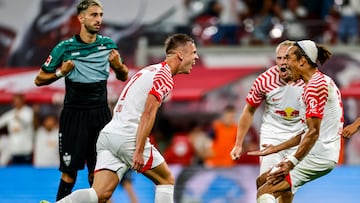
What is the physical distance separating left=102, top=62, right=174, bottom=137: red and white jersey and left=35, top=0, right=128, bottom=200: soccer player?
0.82m

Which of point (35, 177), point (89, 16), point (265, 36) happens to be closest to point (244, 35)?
point (265, 36)

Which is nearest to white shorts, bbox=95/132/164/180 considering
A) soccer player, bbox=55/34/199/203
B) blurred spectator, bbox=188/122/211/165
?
soccer player, bbox=55/34/199/203

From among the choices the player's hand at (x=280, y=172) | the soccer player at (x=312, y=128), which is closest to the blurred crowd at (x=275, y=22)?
the soccer player at (x=312, y=128)

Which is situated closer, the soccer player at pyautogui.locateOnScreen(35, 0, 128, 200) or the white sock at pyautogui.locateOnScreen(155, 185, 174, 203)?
the white sock at pyautogui.locateOnScreen(155, 185, 174, 203)

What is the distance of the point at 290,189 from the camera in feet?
30.0

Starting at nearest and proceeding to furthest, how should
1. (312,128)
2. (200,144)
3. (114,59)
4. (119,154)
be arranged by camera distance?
(312,128), (119,154), (114,59), (200,144)

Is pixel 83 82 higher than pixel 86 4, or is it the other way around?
pixel 86 4

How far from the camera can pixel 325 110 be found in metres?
8.88

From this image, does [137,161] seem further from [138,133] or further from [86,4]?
[86,4]

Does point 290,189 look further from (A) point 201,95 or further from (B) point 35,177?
(A) point 201,95

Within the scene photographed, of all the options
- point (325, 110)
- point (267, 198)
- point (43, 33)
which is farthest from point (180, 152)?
point (325, 110)

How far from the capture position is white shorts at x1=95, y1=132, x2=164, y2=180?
8.93m

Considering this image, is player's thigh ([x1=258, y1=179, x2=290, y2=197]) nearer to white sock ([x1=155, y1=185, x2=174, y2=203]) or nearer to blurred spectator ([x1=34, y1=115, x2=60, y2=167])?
white sock ([x1=155, y1=185, x2=174, y2=203])

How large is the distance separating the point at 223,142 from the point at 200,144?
548mm
